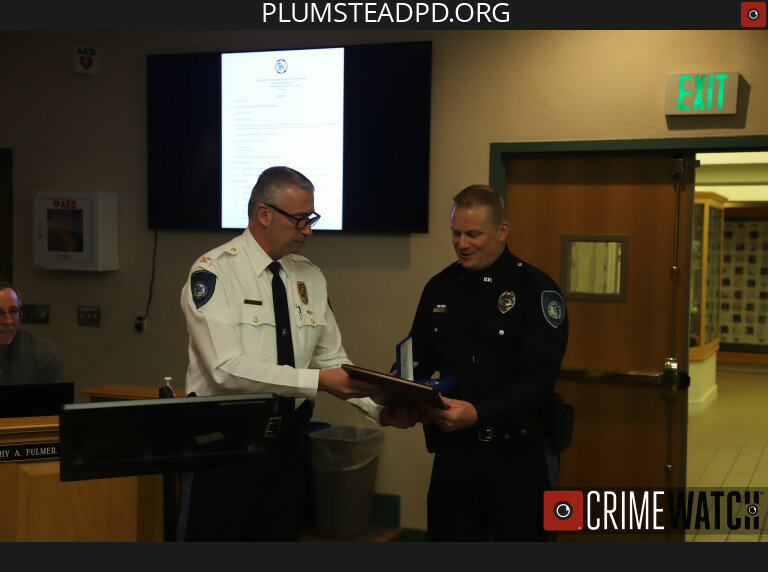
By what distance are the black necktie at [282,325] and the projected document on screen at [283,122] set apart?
1.69 m

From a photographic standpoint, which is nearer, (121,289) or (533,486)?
(533,486)

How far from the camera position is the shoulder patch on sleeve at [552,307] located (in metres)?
2.33

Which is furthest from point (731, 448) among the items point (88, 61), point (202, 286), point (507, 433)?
point (88, 61)

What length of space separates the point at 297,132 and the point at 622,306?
1.92 m

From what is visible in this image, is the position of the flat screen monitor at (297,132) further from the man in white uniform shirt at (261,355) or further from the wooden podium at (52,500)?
the wooden podium at (52,500)

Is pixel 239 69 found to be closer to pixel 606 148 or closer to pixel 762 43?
pixel 606 148

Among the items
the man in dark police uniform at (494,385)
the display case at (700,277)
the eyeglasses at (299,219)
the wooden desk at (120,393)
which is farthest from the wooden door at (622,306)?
the display case at (700,277)

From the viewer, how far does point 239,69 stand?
13.6 feet

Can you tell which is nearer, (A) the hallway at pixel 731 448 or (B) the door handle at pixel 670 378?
(B) the door handle at pixel 670 378

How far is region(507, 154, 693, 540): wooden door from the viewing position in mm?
3619

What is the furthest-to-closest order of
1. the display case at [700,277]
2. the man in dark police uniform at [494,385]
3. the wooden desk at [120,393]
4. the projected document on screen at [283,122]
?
the display case at [700,277], the projected document on screen at [283,122], the wooden desk at [120,393], the man in dark police uniform at [494,385]

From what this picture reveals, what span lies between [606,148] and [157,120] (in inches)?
98.0

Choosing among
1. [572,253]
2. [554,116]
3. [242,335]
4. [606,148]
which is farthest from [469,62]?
[242,335]

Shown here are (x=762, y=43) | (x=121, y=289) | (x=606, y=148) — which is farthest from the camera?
(x=121, y=289)
